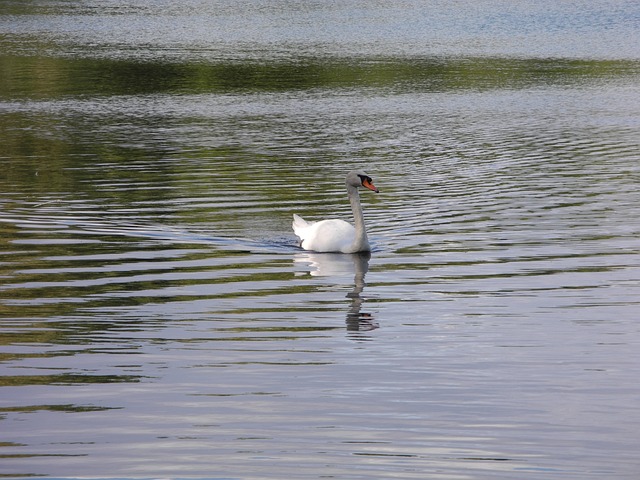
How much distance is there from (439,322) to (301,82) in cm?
3184

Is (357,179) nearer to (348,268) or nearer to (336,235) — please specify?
(336,235)

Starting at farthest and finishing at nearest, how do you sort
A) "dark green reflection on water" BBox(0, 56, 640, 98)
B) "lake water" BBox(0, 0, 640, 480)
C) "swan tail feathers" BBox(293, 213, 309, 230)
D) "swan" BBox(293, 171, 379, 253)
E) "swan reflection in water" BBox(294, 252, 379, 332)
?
1. "dark green reflection on water" BBox(0, 56, 640, 98)
2. "swan tail feathers" BBox(293, 213, 309, 230)
3. "swan" BBox(293, 171, 379, 253)
4. "swan reflection in water" BBox(294, 252, 379, 332)
5. "lake water" BBox(0, 0, 640, 480)

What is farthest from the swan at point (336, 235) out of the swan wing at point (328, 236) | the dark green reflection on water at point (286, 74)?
the dark green reflection on water at point (286, 74)

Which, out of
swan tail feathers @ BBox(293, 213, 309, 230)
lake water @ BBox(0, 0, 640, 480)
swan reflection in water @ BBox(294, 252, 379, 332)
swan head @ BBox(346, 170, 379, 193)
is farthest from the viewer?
swan tail feathers @ BBox(293, 213, 309, 230)

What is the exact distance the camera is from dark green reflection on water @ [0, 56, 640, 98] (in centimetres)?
4119

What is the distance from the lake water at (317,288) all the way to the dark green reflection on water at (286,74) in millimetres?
1770

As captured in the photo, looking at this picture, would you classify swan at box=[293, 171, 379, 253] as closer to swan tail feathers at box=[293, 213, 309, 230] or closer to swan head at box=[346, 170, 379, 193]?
swan head at box=[346, 170, 379, 193]

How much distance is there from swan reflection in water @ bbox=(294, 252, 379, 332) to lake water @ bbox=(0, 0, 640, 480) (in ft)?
0.21

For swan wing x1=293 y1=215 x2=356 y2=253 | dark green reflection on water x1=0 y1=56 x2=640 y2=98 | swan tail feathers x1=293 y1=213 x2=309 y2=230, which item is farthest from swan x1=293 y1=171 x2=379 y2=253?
dark green reflection on water x1=0 y1=56 x2=640 y2=98

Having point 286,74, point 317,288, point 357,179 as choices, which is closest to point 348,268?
point 317,288

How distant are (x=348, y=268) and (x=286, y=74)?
1215 inches

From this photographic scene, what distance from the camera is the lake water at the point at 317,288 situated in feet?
27.5

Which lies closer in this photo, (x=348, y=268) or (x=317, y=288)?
(x=317, y=288)

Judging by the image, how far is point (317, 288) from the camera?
14219mm
